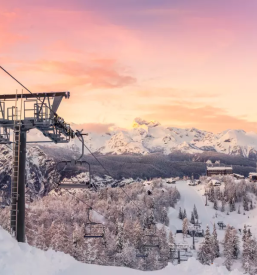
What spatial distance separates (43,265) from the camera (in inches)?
850

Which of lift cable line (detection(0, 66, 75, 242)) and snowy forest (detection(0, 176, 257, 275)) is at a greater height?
lift cable line (detection(0, 66, 75, 242))

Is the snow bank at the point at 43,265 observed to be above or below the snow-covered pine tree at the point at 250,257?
above

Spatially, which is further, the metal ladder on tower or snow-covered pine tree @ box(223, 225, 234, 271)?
snow-covered pine tree @ box(223, 225, 234, 271)

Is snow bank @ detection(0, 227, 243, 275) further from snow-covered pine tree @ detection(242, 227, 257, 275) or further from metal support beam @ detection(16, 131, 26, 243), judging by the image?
snow-covered pine tree @ detection(242, 227, 257, 275)

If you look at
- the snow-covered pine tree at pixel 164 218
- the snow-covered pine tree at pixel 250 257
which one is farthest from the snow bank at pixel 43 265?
the snow-covered pine tree at pixel 164 218

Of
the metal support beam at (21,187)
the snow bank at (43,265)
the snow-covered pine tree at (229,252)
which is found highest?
the metal support beam at (21,187)

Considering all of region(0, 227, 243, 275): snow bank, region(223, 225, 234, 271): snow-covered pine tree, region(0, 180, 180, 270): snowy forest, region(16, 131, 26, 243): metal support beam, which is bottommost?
region(223, 225, 234, 271): snow-covered pine tree

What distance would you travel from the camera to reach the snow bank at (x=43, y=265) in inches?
758

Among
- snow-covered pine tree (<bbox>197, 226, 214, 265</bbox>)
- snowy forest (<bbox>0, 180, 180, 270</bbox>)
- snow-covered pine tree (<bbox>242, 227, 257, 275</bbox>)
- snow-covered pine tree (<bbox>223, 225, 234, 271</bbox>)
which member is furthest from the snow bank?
snow-covered pine tree (<bbox>197, 226, 214, 265</bbox>)

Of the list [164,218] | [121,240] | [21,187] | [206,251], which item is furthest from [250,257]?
[21,187]

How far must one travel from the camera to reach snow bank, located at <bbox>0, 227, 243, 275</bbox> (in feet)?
63.2

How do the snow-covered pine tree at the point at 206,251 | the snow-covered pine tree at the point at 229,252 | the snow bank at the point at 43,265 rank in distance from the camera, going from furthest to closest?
the snow-covered pine tree at the point at 206,251 → the snow-covered pine tree at the point at 229,252 → the snow bank at the point at 43,265

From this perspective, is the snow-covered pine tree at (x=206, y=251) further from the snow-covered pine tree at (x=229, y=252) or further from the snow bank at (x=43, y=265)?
the snow bank at (x=43, y=265)

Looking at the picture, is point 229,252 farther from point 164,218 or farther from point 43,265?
point 43,265
